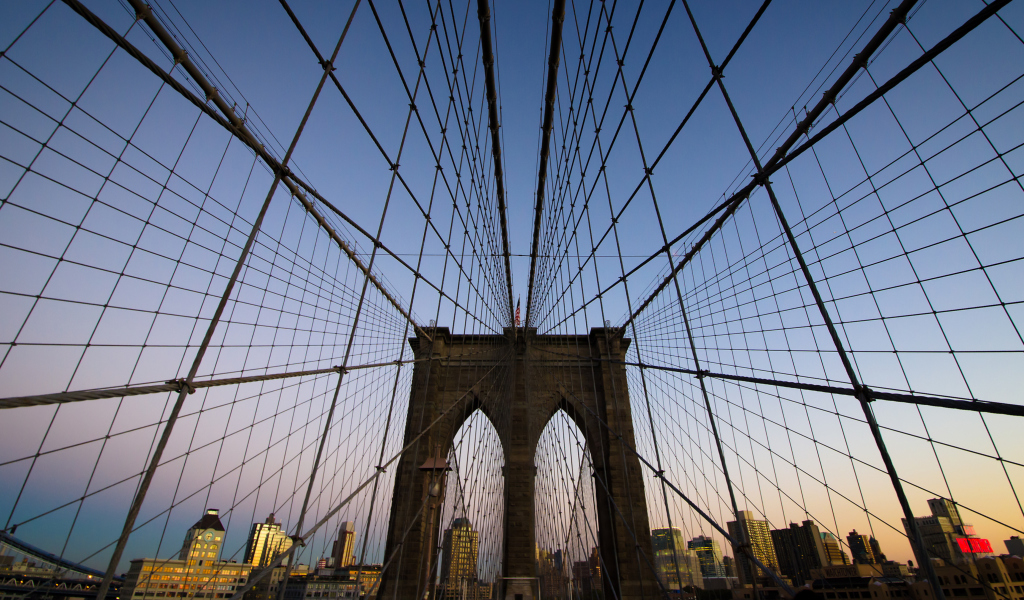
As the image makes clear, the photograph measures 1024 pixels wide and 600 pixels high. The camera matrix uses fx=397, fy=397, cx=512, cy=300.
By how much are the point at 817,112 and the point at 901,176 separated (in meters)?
0.99

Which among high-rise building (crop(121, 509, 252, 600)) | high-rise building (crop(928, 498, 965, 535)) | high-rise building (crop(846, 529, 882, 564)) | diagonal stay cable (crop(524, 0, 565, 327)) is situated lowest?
high-rise building (crop(121, 509, 252, 600))

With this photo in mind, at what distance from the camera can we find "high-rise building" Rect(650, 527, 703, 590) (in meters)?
4.19

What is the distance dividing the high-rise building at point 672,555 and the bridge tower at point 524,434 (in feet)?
5.31

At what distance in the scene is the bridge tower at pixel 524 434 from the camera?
13.6 metres

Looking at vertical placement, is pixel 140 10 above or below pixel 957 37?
above

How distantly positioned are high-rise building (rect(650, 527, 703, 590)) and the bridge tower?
5.31ft

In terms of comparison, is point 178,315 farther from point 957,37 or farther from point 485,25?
point 957,37

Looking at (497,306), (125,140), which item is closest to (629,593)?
(497,306)

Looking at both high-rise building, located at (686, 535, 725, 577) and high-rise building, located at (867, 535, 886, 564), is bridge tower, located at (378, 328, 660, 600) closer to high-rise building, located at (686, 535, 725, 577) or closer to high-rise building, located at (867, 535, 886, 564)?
high-rise building, located at (686, 535, 725, 577)

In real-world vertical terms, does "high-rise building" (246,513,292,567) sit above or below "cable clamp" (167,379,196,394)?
below

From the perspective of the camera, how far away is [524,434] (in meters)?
16.3

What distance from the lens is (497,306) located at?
15852 mm

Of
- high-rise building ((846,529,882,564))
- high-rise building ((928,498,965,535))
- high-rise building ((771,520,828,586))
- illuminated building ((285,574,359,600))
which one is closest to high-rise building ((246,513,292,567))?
illuminated building ((285,574,359,600))

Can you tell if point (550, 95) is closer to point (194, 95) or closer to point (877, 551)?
point (194, 95)
